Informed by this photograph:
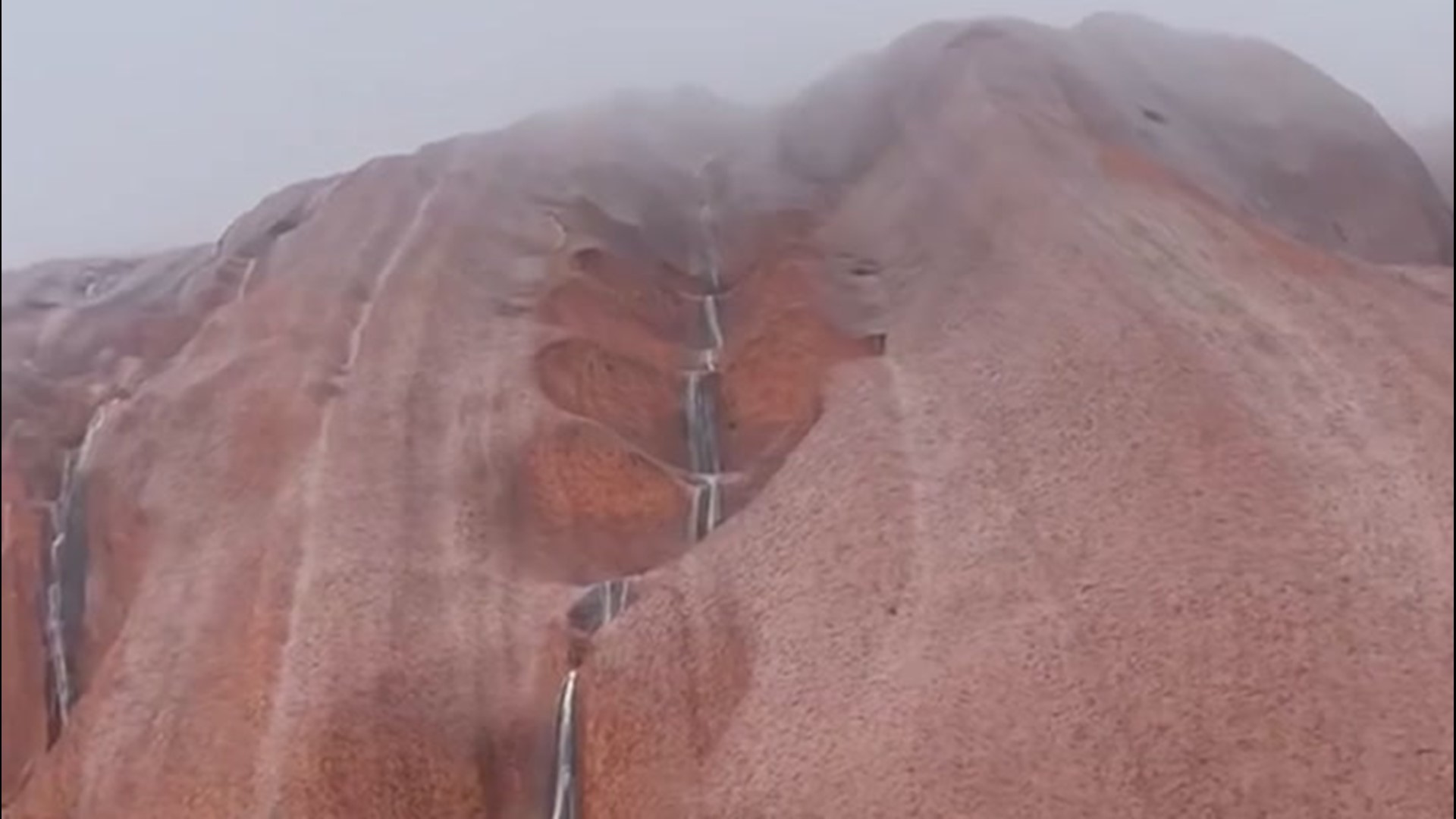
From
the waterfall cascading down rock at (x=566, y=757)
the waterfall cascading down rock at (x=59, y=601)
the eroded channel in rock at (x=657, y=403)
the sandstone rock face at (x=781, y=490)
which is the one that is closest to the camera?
the sandstone rock face at (x=781, y=490)

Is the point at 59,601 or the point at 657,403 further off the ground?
the point at 657,403

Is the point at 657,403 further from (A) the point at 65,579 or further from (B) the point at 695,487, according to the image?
(A) the point at 65,579

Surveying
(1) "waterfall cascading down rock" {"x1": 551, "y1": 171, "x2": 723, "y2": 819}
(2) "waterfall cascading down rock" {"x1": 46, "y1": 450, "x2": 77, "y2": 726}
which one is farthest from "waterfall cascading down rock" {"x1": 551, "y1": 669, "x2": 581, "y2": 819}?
(2) "waterfall cascading down rock" {"x1": 46, "y1": 450, "x2": 77, "y2": 726}

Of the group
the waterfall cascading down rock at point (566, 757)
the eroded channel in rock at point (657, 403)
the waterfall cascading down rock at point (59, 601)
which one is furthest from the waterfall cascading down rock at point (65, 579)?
the waterfall cascading down rock at point (566, 757)

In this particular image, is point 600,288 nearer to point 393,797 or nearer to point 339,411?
point 339,411

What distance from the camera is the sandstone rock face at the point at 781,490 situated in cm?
254

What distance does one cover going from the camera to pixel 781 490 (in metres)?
3.04

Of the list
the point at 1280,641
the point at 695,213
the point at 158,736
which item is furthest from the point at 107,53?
the point at 1280,641

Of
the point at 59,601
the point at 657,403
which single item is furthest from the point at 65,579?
the point at 657,403

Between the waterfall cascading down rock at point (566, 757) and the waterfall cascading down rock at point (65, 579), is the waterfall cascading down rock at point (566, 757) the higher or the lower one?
the higher one

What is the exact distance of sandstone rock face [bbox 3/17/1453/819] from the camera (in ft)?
8.34

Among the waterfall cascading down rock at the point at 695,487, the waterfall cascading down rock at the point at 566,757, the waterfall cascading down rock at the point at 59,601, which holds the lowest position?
the waterfall cascading down rock at the point at 59,601

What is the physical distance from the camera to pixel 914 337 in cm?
324

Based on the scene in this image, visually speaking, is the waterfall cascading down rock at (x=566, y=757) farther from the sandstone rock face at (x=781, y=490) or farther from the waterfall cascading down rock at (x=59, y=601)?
the waterfall cascading down rock at (x=59, y=601)
